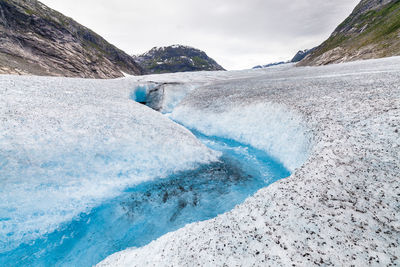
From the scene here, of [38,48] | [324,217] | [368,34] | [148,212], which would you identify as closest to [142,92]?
[148,212]

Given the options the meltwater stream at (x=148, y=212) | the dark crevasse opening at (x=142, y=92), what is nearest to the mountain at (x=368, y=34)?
the dark crevasse opening at (x=142, y=92)

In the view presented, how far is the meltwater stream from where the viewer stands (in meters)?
5.43

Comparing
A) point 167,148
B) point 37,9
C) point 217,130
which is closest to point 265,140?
point 217,130

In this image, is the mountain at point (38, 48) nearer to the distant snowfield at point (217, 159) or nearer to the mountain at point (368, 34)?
the distant snowfield at point (217, 159)

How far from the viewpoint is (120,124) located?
995 centimetres

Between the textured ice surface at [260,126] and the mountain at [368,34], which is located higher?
the mountain at [368,34]

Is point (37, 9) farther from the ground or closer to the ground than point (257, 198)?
farther from the ground

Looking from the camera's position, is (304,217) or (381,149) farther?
(381,149)

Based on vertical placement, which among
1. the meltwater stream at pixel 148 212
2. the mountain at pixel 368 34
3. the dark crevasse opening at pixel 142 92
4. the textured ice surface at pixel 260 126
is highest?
the mountain at pixel 368 34

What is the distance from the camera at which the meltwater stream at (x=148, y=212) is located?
5.43 metres

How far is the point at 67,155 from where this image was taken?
764 centimetres

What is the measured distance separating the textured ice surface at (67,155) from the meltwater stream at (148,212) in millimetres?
439

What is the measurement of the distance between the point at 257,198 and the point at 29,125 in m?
9.70

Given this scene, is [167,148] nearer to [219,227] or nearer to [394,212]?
[219,227]
